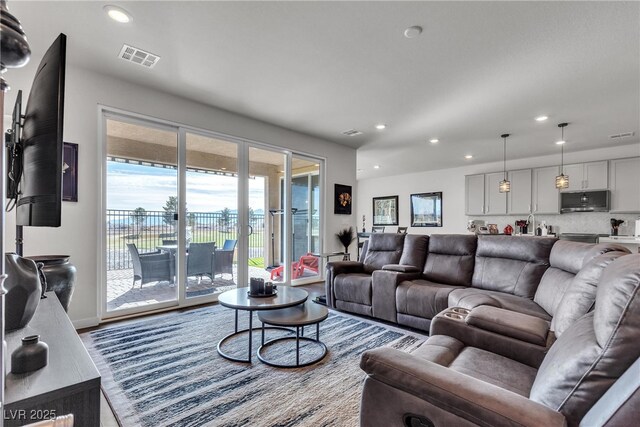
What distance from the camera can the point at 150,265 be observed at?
3619 millimetres

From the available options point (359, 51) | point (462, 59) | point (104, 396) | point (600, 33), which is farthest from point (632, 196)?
point (104, 396)

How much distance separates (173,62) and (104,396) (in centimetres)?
279

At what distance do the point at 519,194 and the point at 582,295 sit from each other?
20.2 feet

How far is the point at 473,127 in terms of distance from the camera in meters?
4.70

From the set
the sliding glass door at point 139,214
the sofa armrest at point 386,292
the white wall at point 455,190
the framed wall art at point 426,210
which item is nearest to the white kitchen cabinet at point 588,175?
the white wall at point 455,190

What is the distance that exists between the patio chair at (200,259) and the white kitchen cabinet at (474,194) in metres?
6.13

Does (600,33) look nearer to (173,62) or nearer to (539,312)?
(539,312)

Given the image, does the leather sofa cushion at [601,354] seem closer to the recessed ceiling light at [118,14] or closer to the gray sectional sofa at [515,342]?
the gray sectional sofa at [515,342]

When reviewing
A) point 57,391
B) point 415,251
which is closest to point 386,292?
point 415,251

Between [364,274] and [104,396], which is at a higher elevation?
[364,274]

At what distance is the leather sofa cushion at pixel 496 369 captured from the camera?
4.13 ft

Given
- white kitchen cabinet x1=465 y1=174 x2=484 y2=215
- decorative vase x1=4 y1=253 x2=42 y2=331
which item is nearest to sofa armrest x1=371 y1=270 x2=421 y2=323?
decorative vase x1=4 y1=253 x2=42 y2=331

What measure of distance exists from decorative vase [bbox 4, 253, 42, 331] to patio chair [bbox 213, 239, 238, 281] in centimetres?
300

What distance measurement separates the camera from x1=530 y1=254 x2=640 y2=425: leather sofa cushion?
2.51 ft
